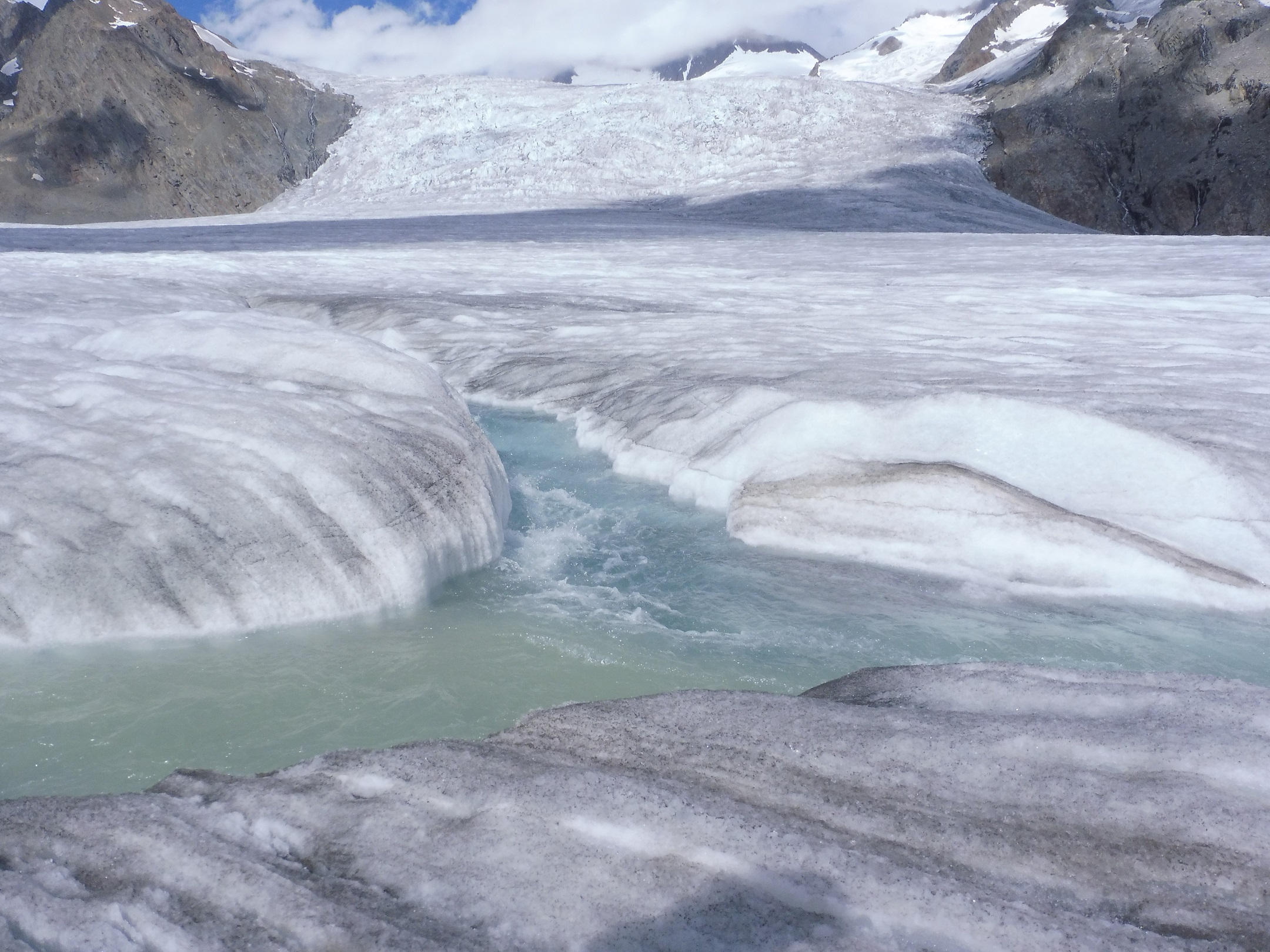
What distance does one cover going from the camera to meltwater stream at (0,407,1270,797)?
2.60m

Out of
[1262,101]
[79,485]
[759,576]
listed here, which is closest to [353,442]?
[79,485]

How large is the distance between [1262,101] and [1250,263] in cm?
1242

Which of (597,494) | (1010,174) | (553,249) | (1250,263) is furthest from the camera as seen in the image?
(1010,174)

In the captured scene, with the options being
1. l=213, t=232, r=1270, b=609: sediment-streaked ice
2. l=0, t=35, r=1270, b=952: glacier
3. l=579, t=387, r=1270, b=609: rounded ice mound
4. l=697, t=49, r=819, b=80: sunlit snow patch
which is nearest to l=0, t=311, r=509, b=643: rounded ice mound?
l=0, t=35, r=1270, b=952: glacier

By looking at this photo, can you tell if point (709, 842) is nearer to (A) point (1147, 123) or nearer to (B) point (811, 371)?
(B) point (811, 371)

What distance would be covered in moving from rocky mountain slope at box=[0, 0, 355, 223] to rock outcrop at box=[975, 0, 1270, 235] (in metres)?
16.0

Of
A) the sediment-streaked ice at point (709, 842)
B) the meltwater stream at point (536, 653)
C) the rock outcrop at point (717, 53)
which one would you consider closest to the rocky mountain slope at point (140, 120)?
the meltwater stream at point (536, 653)

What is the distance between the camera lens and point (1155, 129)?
67.3 ft

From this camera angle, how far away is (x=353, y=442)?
147 inches

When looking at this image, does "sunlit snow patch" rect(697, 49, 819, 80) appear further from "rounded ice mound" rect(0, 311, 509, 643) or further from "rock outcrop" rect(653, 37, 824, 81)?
"rounded ice mound" rect(0, 311, 509, 643)

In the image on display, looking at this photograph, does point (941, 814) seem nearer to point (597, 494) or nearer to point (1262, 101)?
point (597, 494)

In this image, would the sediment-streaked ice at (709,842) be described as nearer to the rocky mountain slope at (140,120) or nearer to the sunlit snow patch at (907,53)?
the rocky mountain slope at (140,120)

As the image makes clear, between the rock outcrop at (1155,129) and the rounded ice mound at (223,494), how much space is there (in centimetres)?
1980

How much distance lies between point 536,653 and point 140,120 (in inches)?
1052
